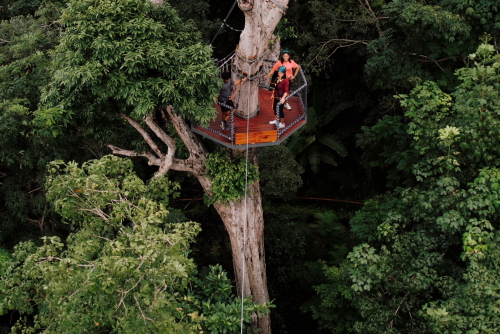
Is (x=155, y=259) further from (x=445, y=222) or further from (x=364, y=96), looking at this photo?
(x=364, y=96)

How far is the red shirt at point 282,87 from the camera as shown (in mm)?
9469

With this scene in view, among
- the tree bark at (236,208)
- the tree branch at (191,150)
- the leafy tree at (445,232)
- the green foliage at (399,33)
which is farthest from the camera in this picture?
the green foliage at (399,33)

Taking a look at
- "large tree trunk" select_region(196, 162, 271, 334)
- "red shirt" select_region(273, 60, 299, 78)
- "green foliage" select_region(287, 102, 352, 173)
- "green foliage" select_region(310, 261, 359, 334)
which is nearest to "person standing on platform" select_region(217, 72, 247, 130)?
"red shirt" select_region(273, 60, 299, 78)

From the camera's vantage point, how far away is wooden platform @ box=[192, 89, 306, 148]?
8859 millimetres

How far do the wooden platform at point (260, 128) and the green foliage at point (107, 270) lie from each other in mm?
1268

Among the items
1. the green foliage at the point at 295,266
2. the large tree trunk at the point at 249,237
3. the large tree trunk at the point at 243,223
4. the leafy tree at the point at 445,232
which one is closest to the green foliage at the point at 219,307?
the large tree trunk at the point at 243,223

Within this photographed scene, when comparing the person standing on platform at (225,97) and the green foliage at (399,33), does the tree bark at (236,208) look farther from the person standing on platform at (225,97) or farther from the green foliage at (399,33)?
the green foliage at (399,33)

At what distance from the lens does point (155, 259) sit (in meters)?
6.23

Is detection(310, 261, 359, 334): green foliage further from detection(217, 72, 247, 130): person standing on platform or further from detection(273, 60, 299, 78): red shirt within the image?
detection(273, 60, 299, 78): red shirt

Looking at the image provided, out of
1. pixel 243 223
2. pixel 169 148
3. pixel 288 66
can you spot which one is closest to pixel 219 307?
pixel 243 223

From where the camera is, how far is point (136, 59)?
7.51 metres

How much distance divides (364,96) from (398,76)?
4.40 meters

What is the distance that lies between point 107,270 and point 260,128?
4134 mm

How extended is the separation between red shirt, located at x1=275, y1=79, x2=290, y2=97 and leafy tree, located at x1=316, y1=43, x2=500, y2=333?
7.13 ft
